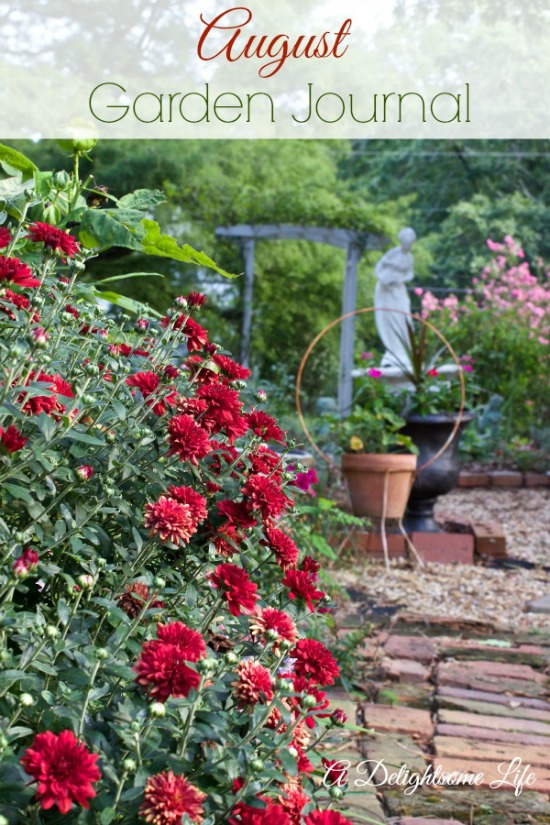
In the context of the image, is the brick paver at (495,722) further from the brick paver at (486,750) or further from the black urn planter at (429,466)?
the black urn planter at (429,466)

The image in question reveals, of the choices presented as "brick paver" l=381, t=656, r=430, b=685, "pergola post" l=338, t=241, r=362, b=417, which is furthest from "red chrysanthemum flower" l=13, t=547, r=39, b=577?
"pergola post" l=338, t=241, r=362, b=417

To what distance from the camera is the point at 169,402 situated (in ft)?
3.81

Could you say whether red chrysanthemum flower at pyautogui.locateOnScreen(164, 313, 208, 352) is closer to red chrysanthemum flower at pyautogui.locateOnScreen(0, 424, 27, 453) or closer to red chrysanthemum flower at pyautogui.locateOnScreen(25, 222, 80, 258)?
red chrysanthemum flower at pyautogui.locateOnScreen(25, 222, 80, 258)

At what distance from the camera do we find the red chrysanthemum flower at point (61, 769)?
695 mm

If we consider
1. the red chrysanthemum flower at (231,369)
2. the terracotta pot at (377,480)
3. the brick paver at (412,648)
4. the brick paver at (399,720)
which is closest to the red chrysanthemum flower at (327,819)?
the red chrysanthemum flower at (231,369)

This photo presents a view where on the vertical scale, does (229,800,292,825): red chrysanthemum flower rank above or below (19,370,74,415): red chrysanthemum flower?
below

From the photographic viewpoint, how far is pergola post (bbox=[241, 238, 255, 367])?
26.8 ft

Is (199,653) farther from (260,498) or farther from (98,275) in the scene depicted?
(98,275)

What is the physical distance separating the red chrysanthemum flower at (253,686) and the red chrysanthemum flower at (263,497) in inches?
7.8

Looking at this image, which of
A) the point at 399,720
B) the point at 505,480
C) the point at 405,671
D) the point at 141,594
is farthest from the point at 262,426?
the point at 505,480

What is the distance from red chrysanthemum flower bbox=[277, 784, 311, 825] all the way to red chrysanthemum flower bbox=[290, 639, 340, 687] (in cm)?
11

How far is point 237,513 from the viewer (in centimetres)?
108

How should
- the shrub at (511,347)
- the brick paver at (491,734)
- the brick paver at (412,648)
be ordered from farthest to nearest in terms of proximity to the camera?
the shrub at (511,347) < the brick paver at (412,648) < the brick paver at (491,734)

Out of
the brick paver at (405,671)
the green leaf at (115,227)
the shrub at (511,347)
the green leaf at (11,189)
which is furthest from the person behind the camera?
the shrub at (511,347)
